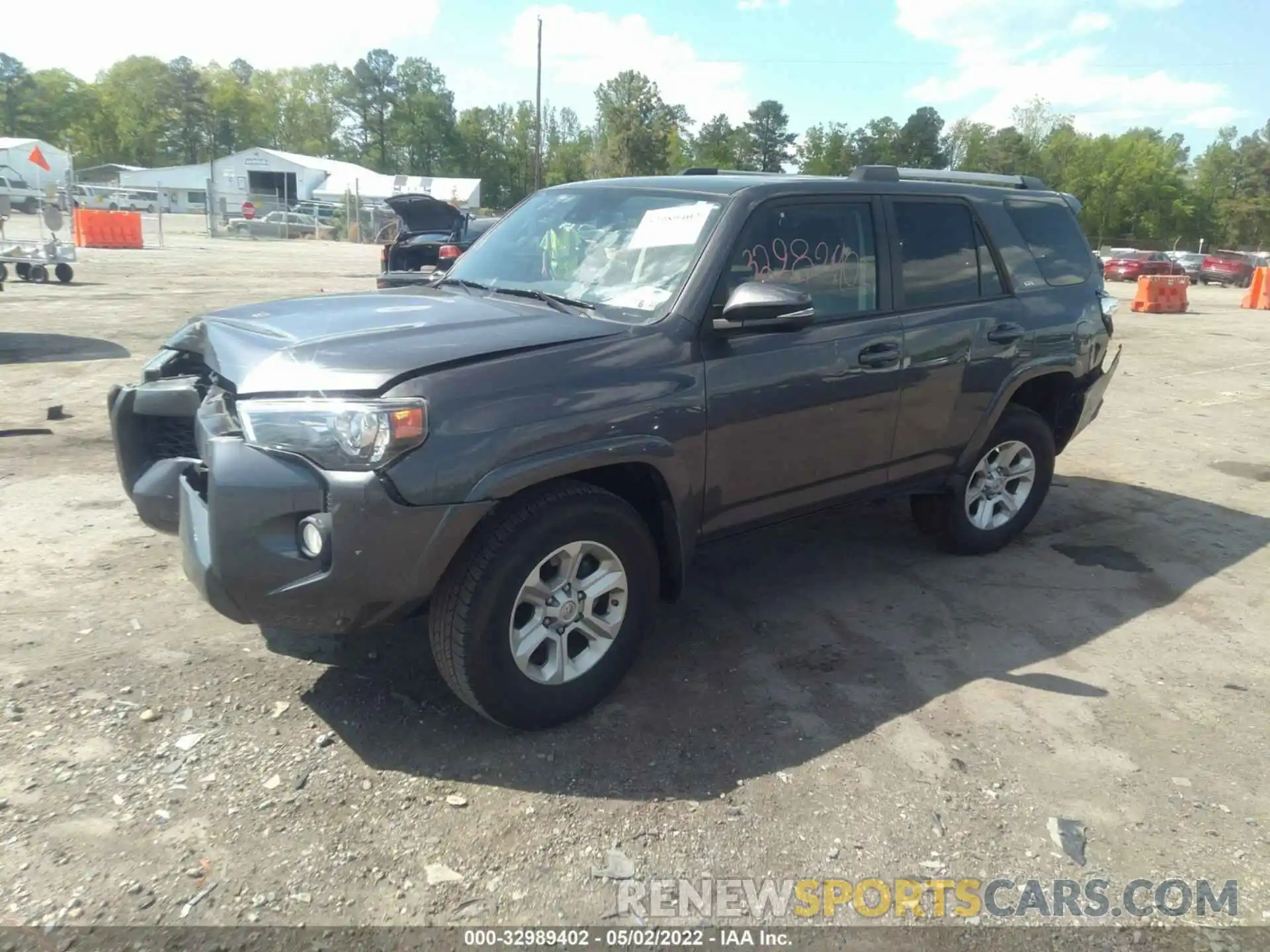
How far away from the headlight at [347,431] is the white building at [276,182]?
58.4 metres

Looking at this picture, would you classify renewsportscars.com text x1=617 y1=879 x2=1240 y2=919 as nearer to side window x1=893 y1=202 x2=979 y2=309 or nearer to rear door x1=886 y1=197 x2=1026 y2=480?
rear door x1=886 y1=197 x2=1026 y2=480

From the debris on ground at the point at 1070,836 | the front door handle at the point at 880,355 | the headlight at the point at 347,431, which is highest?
the front door handle at the point at 880,355

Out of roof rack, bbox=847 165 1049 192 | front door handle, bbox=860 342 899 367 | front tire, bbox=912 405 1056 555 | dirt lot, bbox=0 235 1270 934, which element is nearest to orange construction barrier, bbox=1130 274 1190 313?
roof rack, bbox=847 165 1049 192

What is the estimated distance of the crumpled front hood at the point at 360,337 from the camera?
2.96 meters

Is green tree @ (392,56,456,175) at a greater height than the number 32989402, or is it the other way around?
green tree @ (392,56,456,175)

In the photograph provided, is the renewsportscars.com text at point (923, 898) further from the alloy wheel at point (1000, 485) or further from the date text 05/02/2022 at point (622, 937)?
the alloy wheel at point (1000, 485)

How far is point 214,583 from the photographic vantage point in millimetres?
2920

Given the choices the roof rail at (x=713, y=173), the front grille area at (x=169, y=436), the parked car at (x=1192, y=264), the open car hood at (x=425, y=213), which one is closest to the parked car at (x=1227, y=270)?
the parked car at (x=1192, y=264)

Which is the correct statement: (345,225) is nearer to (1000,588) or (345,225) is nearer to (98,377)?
(98,377)

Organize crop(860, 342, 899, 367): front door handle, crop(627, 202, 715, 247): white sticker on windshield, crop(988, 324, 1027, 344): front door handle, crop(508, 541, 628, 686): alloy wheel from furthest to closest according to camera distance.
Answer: crop(988, 324, 1027, 344): front door handle, crop(860, 342, 899, 367): front door handle, crop(627, 202, 715, 247): white sticker on windshield, crop(508, 541, 628, 686): alloy wheel

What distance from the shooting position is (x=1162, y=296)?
71.1ft

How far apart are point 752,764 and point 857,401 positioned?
169 centimetres

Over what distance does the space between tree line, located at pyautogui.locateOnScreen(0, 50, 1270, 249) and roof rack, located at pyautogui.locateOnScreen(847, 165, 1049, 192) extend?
177 ft

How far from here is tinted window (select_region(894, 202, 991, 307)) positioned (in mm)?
4445
